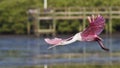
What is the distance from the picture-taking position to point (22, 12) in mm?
47094

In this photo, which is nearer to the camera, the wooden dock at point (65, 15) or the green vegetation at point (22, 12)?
the wooden dock at point (65, 15)

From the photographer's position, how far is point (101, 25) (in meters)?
4.12

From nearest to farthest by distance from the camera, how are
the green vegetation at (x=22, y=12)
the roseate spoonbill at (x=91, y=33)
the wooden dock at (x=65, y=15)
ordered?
the roseate spoonbill at (x=91, y=33) → the wooden dock at (x=65, y=15) → the green vegetation at (x=22, y=12)

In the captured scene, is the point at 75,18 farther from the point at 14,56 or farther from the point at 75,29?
the point at 14,56

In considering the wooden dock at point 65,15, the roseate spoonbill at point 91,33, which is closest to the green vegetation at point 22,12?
the wooden dock at point 65,15

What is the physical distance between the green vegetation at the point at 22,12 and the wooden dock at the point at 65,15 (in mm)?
898

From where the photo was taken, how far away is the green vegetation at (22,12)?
148 feet

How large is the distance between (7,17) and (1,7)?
4.17 ft

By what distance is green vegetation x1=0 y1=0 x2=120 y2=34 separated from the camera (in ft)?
148

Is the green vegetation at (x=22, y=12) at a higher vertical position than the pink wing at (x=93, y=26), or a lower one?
lower

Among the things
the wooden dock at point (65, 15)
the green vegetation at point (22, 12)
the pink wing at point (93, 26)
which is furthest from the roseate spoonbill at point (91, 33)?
the green vegetation at point (22, 12)

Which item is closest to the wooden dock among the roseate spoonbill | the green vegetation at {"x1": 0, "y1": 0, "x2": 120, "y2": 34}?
the green vegetation at {"x1": 0, "y1": 0, "x2": 120, "y2": 34}

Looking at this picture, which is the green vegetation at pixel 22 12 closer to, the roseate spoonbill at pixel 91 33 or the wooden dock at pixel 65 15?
the wooden dock at pixel 65 15

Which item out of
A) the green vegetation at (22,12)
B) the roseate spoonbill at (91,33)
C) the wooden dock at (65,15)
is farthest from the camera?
the green vegetation at (22,12)
